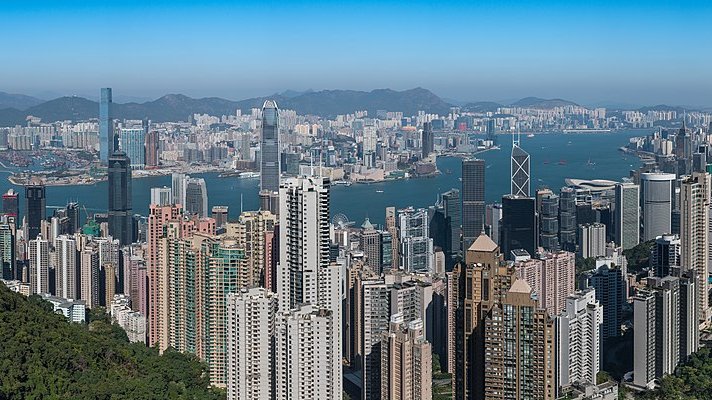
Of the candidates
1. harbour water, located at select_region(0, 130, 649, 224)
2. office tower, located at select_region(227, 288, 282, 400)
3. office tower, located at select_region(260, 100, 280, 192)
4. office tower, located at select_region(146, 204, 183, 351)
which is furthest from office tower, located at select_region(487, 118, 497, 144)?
office tower, located at select_region(227, 288, 282, 400)

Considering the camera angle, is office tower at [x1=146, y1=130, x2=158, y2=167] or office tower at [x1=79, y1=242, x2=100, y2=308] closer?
office tower at [x1=79, y1=242, x2=100, y2=308]

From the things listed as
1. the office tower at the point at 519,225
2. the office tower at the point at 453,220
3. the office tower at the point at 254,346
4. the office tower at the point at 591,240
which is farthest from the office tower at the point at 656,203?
the office tower at the point at 254,346

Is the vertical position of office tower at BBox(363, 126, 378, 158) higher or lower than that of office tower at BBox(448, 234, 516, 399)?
higher

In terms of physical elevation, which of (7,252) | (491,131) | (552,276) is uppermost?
(491,131)

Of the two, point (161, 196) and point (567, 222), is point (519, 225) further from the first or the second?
point (161, 196)

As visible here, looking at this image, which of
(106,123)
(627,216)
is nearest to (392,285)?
(627,216)

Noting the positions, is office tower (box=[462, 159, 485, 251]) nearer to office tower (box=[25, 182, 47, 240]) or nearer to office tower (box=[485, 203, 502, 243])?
office tower (box=[485, 203, 502, 243])

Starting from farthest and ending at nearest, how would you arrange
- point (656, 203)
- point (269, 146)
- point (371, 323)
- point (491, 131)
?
1. point (491, 131)
2. point (269, 146)
3. point (656, 203)
4. point (371, 323)
